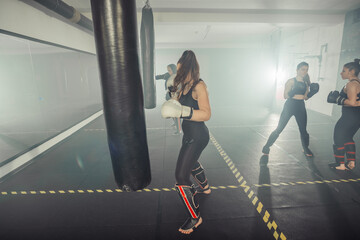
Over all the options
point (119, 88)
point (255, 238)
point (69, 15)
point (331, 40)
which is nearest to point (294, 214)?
point (255, 238)

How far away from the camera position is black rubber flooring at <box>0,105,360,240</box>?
8.66 feet

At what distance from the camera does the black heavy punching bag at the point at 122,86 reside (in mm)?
1919

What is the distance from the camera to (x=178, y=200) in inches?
129

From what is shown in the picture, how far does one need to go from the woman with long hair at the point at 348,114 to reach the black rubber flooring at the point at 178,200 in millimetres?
339

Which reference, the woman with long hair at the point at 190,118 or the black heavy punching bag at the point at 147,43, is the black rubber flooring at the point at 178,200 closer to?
the woman with long hair at the point at 190,118

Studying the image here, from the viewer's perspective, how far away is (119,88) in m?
2.02

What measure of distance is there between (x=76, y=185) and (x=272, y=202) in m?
3.37

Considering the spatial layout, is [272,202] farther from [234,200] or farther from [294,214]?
[234,200]

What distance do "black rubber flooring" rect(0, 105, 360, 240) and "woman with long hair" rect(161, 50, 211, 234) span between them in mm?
448

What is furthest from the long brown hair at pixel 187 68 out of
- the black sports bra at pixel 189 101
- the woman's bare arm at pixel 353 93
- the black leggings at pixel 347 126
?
the black leggings at pixel 347 126

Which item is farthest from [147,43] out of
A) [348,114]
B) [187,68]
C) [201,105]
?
[348,114]

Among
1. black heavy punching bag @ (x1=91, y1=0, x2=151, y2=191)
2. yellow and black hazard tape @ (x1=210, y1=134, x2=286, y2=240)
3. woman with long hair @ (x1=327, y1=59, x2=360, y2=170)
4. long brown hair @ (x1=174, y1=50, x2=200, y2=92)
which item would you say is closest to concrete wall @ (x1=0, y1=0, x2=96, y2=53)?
black heavy punching bag @ (x1=91, y1=0, x2=151, y2=191)

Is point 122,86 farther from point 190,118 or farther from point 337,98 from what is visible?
point 337,98

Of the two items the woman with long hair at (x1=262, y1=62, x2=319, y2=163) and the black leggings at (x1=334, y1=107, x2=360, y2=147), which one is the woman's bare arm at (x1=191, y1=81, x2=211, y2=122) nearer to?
the woman with long hair at (x1=262, y1=62, x2=319, y2=163)
